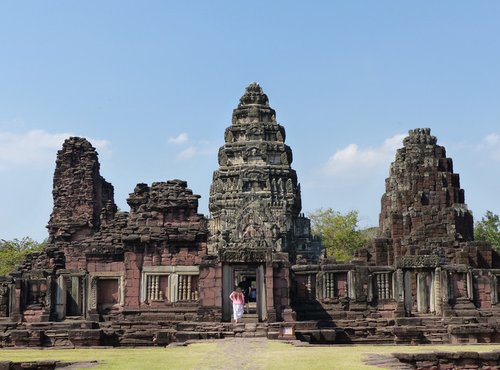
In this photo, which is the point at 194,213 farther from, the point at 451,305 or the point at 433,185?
the point at 433,185

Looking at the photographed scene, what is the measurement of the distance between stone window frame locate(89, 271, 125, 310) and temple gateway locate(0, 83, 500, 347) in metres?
0.04

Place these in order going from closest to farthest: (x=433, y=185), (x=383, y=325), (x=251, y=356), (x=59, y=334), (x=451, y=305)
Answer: (x=251, y=356)
(x=59, y=334)
(x=383, y=325)
(x=451, y=305)
(x=433, y=185)

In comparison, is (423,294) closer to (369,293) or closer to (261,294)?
(369,293)

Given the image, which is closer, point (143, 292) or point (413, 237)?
point (143, 292)

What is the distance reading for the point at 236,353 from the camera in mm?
15508

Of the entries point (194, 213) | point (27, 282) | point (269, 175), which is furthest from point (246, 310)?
point (269, 175)

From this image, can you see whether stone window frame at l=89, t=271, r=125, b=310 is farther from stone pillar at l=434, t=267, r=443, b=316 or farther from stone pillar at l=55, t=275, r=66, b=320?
stone pillar at l=434, t=267, r=443, b=316

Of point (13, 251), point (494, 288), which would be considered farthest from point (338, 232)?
Answer: point (494, 288)

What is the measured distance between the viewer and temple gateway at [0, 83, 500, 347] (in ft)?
72.3

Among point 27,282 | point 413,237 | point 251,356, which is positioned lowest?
point 251,356

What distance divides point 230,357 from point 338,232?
5732cm

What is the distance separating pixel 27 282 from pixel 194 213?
21.0ft

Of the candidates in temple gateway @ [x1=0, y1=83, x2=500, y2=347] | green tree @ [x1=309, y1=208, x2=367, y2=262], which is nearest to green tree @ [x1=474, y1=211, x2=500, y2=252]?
green tree @ [x1=309, y1=208, x2=367, y2=262]

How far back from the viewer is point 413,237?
108ft
